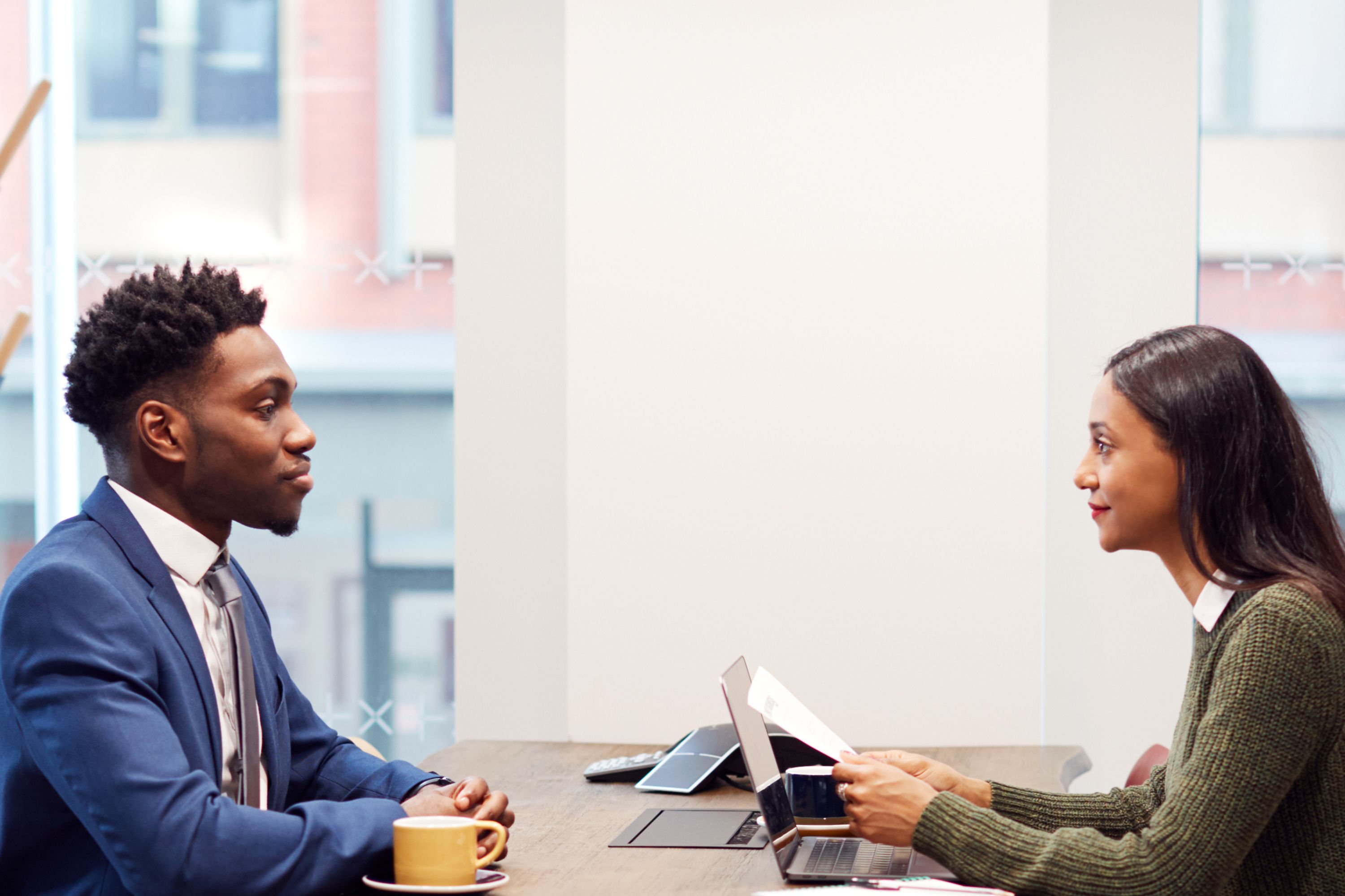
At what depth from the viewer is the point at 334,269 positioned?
3.54m

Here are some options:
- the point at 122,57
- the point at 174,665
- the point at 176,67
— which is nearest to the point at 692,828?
the point at 174,665

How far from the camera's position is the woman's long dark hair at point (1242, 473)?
1544 mm

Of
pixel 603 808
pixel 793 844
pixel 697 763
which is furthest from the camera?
pixel 697 763

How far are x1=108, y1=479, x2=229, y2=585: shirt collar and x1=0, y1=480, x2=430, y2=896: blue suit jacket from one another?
0.9 inches

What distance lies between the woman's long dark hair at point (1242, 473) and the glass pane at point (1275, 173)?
1741mm

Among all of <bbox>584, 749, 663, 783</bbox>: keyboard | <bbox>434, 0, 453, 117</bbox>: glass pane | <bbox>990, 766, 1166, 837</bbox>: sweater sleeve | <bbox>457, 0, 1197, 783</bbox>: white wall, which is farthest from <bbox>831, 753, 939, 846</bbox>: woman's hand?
<bbox>434, 0, 453, 117</bbox>: glass pane

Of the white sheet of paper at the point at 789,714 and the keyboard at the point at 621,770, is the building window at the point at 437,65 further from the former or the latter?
the white sheet of paper at the point at 789,714

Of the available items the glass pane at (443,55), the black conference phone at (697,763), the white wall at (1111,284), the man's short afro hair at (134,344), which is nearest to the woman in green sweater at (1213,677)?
the black conference phone at (697,763)

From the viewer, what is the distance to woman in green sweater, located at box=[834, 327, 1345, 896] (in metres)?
1.41

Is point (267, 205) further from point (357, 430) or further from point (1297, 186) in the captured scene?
point (1297, 186)

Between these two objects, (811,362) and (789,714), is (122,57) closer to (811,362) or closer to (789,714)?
(811,362)

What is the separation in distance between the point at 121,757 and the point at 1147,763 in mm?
1759

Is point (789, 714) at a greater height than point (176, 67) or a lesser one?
lesser

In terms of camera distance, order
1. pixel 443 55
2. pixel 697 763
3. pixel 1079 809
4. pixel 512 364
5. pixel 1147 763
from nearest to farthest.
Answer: pixel 1079 809 < pixel 697 763 < pixel 1147 763 < pixel 512 364 < pixel 443 55
